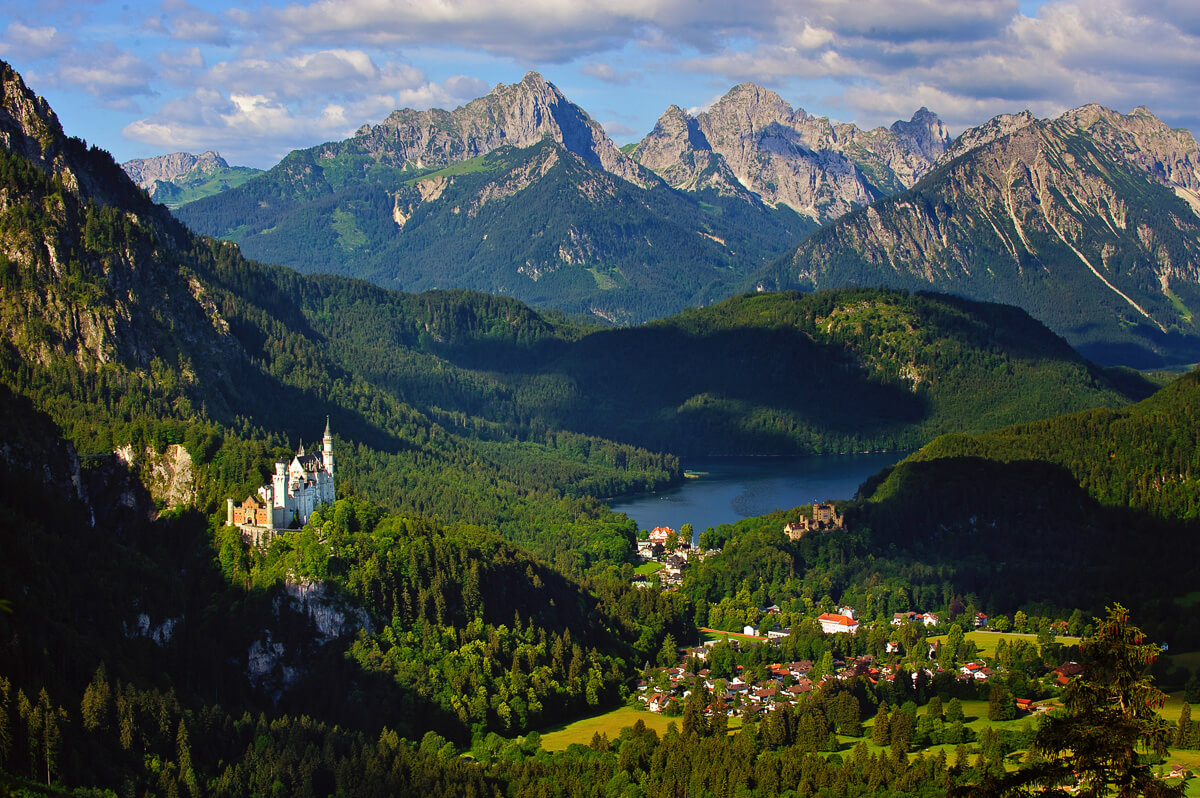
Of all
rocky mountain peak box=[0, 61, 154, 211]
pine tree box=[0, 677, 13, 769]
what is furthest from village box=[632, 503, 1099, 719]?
rocky mountain peak box=[0, 61, 154, 211]

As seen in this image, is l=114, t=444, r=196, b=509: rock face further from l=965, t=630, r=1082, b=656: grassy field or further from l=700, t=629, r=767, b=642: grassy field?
l=965, t=630, r=1082, b=656: grassy field

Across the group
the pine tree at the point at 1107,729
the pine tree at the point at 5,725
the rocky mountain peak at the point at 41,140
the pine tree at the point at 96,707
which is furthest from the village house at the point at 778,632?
the rocky mountain peak at the point at 41,140

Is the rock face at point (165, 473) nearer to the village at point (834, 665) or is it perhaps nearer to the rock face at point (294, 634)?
the rock face at point (294, 634)

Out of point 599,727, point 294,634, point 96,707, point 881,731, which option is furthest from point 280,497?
point 881,731

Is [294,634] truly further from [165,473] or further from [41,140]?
[41,140]

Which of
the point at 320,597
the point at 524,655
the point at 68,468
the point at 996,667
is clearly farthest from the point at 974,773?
the point at 68,468

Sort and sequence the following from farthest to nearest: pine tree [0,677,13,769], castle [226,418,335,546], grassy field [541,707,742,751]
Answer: castle [226,418,335,546]
grassy field [541,707,742,751]
pine tree [0,677,13,769]

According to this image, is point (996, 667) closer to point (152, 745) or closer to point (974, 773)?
point (974, 773)
